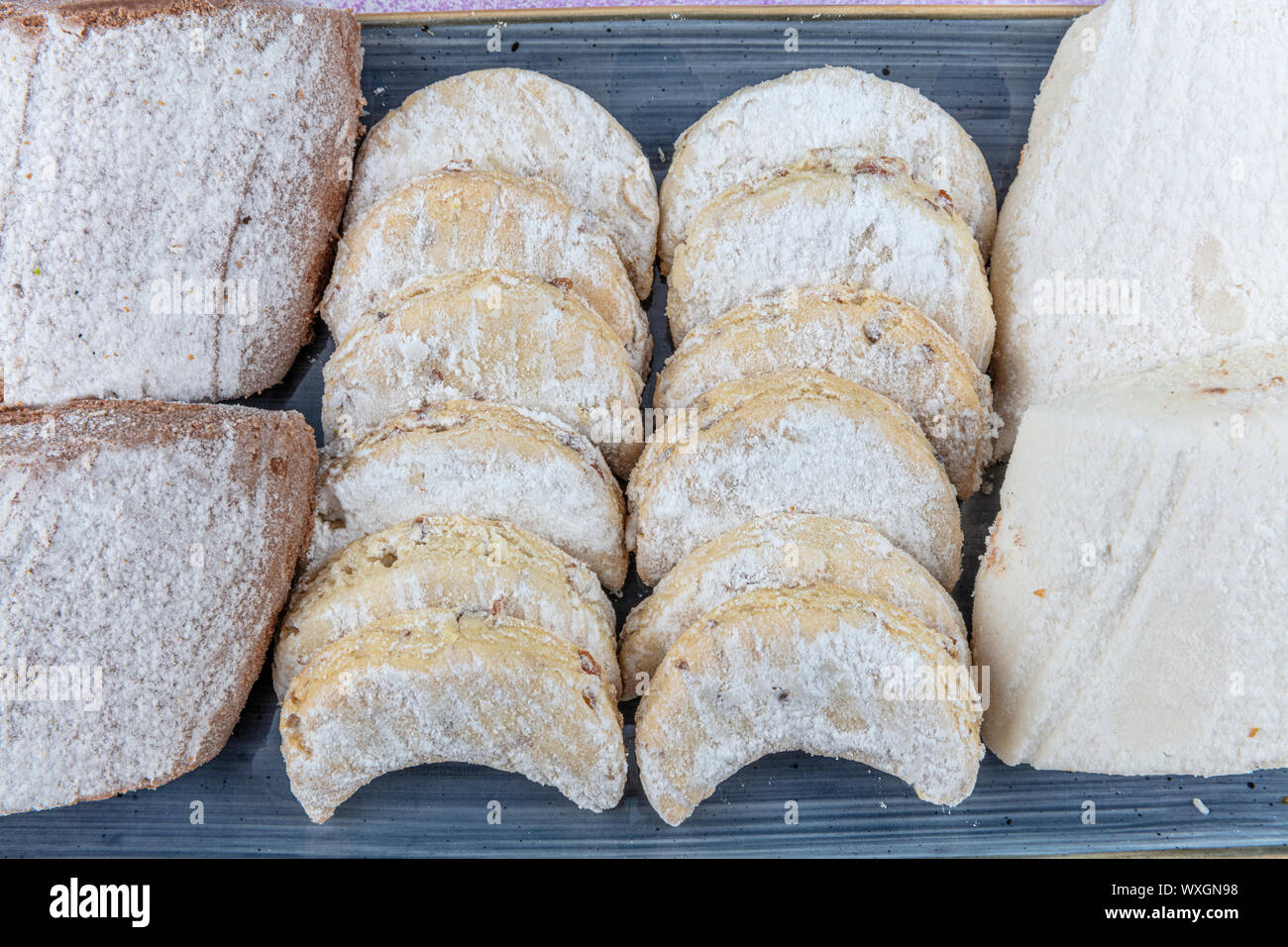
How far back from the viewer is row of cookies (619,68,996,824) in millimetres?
1576

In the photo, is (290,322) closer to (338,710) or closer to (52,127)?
(52,127)

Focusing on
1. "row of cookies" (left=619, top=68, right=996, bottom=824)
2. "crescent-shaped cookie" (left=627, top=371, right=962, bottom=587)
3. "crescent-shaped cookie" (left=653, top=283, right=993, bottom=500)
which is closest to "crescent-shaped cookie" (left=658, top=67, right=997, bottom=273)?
"row of cookies" (left=619, top=68, right=996, bottom=824)

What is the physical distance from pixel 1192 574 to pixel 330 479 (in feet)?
4.79

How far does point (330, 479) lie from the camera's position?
1.76 metres

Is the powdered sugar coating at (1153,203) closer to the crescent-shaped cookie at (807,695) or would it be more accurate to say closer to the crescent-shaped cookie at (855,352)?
the crescent-shaped cookie at (855,352)

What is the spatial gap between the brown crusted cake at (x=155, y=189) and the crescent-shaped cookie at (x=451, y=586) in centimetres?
50

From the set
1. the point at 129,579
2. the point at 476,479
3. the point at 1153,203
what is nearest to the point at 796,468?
the point at 476,479

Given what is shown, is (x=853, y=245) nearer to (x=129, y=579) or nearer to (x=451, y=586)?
(x=451, y=586)

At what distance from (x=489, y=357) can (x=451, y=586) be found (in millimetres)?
418

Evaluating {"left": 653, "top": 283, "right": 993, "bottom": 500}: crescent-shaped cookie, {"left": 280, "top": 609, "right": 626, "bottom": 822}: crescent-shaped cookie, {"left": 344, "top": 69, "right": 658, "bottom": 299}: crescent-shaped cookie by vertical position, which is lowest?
{"left": 280, "top": 609, "right": 626, "bottom": 822}: crescent-shaped cookie

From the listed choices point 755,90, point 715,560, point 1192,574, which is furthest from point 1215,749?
point 755,90

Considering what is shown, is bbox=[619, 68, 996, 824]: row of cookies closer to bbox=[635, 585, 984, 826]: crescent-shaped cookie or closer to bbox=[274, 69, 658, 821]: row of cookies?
bbox=[635, 585, 984, 826]: crescent-shaped cookie

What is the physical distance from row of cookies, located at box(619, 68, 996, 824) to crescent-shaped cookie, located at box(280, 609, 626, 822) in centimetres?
12

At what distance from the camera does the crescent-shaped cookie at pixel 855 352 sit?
5.72 feet
